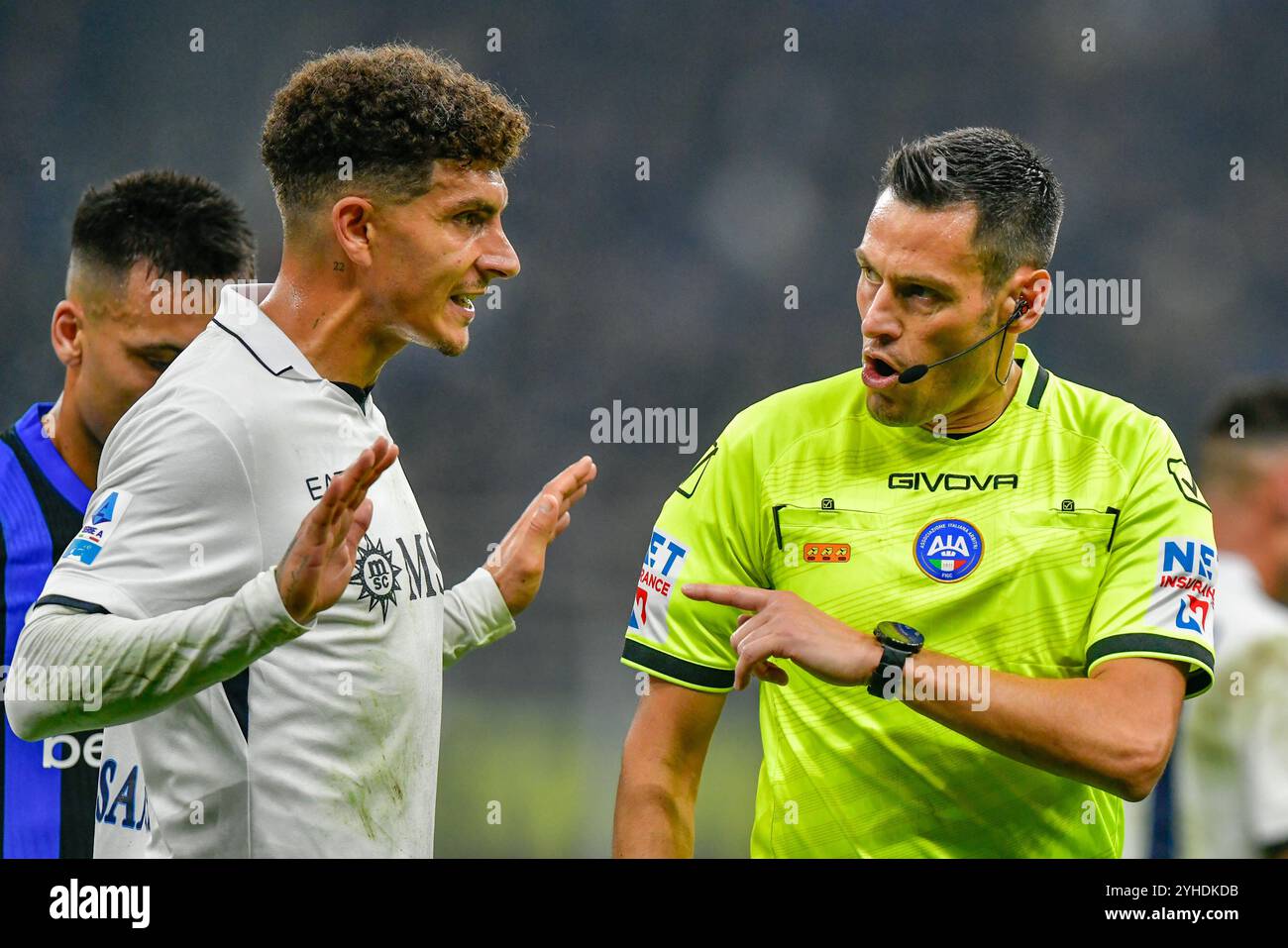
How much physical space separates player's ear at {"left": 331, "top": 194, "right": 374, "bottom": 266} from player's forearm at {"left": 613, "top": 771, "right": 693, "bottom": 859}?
3.53ft

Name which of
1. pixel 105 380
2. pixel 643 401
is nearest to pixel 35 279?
pixel 643 401

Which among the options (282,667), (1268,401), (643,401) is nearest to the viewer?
(282,667)

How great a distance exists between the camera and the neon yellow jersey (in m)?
2.75

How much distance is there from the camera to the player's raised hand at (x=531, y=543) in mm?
3203

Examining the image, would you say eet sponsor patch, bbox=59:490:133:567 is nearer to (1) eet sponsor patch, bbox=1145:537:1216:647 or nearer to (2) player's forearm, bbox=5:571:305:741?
(2) player's forearm, bbox=5:571:305:741

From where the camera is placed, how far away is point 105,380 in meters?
3.66

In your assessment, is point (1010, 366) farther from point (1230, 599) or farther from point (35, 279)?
point (35, 279)

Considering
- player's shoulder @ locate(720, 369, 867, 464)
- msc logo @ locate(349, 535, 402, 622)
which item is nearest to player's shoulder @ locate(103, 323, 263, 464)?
msc logo @ locate(349, 535, 402, 622)

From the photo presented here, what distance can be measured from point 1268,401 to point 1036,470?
82.1 inches

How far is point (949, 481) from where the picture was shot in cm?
289

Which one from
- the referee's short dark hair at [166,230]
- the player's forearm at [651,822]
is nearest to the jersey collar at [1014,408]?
the player's forearm at [651,822]

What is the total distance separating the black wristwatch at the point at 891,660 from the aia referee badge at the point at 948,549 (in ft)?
0.87

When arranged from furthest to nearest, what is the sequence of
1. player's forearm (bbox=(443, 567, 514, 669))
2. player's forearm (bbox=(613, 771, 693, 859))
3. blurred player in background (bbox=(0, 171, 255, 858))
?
blurred player in background (bbox=(0, 171, 255, 858)) → player's forearm (bbox=(443, 567, 514, 669)) → player's forearm (bbox=(613, 771, 693, 859))

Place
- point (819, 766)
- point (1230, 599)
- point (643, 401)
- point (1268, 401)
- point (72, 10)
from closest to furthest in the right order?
point (819, 766) → point (1230, 599) → point (1268, 401) → point (643, 401) → point (72, 10)
